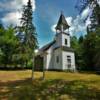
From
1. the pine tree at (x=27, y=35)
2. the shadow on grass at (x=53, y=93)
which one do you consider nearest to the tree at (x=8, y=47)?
the pine tree at (x=27, y=35)

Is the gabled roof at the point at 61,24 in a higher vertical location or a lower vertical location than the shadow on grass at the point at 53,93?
higher

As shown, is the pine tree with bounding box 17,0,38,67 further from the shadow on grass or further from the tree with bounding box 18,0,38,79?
the shadow on grass

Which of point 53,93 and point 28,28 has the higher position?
point 28,28

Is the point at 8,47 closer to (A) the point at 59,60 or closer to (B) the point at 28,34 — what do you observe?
(B) the point at 28,34

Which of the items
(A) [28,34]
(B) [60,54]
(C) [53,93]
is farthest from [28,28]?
(C) [53,93]

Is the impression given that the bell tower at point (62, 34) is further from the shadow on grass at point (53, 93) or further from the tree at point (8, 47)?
the shadow on grass at point (53, 93)

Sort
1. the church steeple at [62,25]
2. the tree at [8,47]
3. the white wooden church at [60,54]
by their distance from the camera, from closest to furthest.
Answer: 1. the white wooden church at [60,54]
2. the church steeple at [62,25]
3. the tree at [8,47]

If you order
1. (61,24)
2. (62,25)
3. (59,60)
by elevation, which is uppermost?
(61,24)

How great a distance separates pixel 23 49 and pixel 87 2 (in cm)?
2211

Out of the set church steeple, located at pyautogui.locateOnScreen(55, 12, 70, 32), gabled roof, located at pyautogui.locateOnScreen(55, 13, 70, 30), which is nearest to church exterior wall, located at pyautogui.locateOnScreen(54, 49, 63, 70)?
church steeple, located at pyautogui.locateOnScreen(55, 12, 70, 32)

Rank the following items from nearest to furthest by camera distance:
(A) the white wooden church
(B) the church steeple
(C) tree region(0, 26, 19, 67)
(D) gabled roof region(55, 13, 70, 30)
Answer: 1. (A) the white wooden church
2. (B) the church steeple
3. (D) gabled roof region(55, 13, 70, 30)
4. (C) tree region(0, 26, 19, 67)

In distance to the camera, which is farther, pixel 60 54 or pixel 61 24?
pixel 61 24

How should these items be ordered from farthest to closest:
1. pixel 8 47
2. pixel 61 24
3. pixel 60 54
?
pixel 8 47
pixel 61 24
pixel 60 54

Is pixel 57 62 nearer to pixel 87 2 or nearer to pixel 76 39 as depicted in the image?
pixel 87 2
